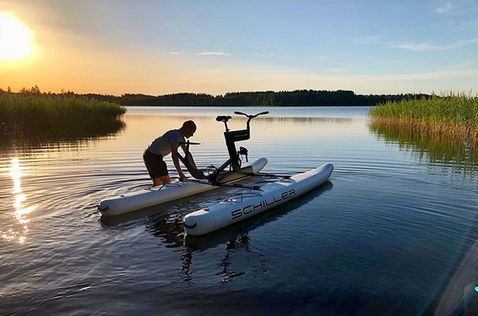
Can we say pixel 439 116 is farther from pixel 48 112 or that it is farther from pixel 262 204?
pixel 48 112

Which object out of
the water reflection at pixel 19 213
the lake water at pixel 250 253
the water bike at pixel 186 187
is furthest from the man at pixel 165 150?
the water reflection at pixel 19 213

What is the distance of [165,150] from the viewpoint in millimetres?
9586

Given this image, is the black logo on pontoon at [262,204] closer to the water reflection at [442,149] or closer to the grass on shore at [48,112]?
the water reflection at [442,149]

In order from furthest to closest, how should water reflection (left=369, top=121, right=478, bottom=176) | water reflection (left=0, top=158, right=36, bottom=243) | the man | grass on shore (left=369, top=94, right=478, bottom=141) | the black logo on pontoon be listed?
grass on shore (left=369, top=94, right=478, bottom=141) < water reflection (left=369, top=121, right=478, bottom=176) < the man < the black logo on pontoon < water reflection (left=0, top=158, right=36, bottom=243)

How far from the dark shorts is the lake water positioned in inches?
39.8

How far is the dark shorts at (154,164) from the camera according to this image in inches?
378

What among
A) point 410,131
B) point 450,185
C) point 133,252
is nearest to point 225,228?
point 133,252

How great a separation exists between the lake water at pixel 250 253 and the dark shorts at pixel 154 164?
1012 millimetres

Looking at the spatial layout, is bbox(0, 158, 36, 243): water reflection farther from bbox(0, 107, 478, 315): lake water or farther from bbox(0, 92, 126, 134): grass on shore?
bbox(0, 92, 126, 134): grass on shore

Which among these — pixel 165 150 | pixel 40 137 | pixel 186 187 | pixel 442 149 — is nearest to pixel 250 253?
pixel 186 187

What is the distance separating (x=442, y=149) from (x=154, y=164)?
14.2 metres

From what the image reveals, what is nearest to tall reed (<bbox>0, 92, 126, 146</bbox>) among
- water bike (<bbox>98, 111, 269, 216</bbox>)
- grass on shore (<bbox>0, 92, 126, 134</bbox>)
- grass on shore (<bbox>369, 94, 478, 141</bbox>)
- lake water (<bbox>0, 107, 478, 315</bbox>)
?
grass on shore (<bbox>0, 92, 126, 134</bbox>)

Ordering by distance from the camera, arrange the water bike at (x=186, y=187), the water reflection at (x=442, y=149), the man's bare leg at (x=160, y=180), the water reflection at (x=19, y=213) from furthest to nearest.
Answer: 1. the water reflection at (x=442, y=149)
2. the man's bare leg at (x=160, y=180)
3. the water bike at (x=186, y=187)
4. the water reflection at (x=19, y=213)

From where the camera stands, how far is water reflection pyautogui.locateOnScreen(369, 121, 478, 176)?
14087mm
